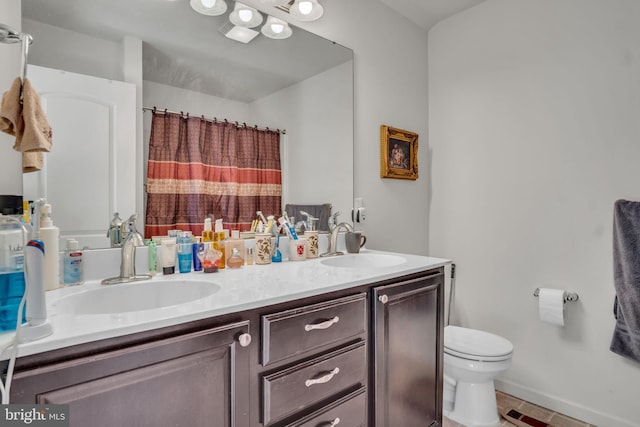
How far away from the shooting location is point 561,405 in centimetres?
191

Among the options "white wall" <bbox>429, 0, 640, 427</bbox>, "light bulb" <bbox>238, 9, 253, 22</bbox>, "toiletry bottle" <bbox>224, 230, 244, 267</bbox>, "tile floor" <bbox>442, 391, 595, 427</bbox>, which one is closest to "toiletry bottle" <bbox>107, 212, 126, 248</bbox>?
"toiletry bottle" <bbox>224, 230, 244, 267</bbox>

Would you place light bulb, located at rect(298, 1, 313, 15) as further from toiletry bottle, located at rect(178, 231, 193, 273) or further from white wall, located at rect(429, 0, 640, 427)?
toiletry bottle, located at rect(178, 231, 193, 273)

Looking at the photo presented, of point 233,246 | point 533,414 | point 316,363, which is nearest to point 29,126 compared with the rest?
point 233,246

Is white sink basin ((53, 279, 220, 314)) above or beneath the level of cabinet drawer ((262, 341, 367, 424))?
above

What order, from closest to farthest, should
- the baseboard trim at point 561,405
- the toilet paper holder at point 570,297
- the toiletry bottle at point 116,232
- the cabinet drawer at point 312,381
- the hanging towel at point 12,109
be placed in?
the hanging towel at point 12,109, the cabinet drawer at point 312,381, the toiletry bottle at point 116,232, the baseboard trim at point 561,405, the toilet paper holder at point 570,297

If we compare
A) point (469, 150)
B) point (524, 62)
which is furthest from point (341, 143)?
point (524, 62)

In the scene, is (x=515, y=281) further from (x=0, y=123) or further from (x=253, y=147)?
(x=0, y=123)

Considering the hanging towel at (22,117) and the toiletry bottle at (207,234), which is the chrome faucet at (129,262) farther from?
the hanging towel at (22,117)

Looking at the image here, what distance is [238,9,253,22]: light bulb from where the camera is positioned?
157cm

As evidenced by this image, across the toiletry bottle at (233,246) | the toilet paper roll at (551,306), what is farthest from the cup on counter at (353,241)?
the toilet paper roll at (551,306)

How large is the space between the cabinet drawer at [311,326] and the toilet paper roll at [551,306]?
126cm

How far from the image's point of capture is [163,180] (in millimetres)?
1363

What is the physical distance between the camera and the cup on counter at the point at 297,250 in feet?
5.40

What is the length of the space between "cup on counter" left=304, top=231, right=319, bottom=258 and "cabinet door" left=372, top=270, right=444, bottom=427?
19.9 inches
